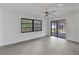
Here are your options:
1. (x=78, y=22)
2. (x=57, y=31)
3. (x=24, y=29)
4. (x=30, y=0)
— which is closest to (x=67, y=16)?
(x=78, y=22)

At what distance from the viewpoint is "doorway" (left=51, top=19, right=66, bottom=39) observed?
10.7m

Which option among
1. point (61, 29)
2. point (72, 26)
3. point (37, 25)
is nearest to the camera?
point (72, 26)

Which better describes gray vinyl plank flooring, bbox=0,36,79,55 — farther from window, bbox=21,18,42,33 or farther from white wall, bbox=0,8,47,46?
window, bbox=21,18,42,33

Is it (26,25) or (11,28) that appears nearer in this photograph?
(11,28)

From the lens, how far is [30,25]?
8953mm

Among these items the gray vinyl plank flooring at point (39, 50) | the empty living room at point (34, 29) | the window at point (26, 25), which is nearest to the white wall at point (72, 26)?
the empty living room at point (34, 29)

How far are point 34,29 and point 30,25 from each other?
31.8 inches

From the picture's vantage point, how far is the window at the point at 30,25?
8.11m

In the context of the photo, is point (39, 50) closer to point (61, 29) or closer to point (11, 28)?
point (11, 28)

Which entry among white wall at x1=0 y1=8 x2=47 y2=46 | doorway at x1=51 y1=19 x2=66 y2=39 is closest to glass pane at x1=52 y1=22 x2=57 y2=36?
doorway at x1=51 y1=19 x2=66 y2=39

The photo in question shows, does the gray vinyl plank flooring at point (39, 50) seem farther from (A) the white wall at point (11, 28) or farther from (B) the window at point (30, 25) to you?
(B) the window at point (30, 25)

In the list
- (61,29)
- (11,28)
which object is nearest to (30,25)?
(11,28)

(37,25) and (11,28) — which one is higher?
(37,25)
